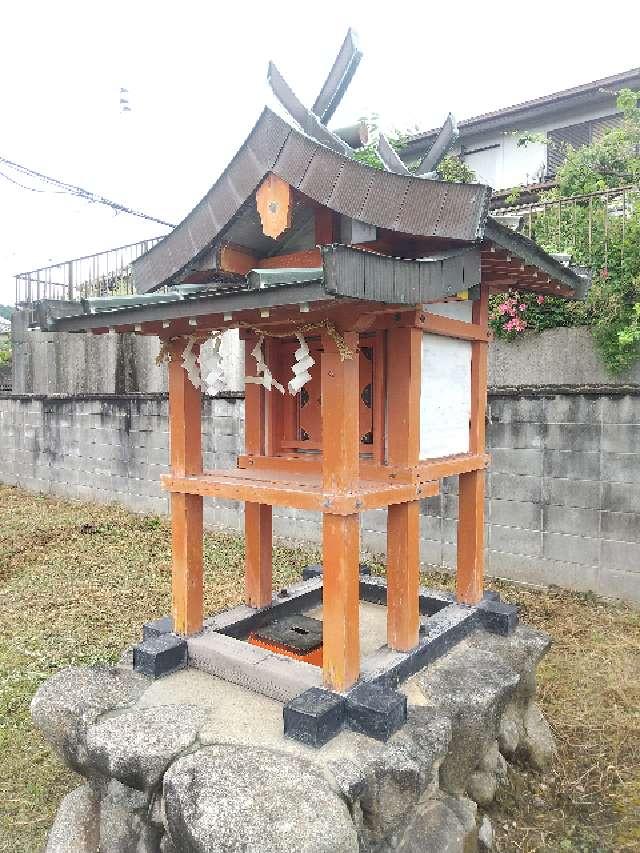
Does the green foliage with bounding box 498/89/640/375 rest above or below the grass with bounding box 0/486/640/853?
above

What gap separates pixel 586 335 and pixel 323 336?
14.0 feet

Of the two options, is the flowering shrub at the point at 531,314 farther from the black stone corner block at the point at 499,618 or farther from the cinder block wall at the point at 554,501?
the black stone corner block at the point at 499,618

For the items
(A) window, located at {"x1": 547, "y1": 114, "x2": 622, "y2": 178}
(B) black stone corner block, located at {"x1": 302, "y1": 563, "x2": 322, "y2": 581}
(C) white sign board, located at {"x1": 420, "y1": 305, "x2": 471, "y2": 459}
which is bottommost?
(B) black stone corner block, located at {"x1": 302, "y1": 563, "x2": 322, "y2": 581}

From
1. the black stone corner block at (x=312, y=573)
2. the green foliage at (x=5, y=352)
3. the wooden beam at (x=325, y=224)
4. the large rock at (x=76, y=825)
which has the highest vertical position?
the green foliage at (x=5, y=352)

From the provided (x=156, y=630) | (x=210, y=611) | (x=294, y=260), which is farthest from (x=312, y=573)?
(x=294, y=260)

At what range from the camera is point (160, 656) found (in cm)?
367

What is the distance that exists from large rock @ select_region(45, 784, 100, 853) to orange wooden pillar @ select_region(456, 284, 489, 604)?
272 cm

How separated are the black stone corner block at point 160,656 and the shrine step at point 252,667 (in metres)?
0.08

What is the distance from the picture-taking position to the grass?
3395 mm

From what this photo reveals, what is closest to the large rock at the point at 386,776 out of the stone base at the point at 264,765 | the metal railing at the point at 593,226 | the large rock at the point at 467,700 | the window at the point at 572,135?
the stone base at the point at 264,765

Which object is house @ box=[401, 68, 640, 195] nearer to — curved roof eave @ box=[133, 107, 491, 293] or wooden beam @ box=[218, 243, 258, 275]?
wooden beam @ box=[218, 243, 258, 275]

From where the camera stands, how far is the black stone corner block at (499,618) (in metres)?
4.18

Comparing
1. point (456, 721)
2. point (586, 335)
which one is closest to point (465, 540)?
point (456, 721)

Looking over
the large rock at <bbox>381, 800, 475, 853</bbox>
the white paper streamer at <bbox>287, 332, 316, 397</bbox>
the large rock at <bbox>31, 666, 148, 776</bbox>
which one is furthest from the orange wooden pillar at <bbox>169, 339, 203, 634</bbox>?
the large rock at <bbox>381, 800, 475, 853</bbox>
